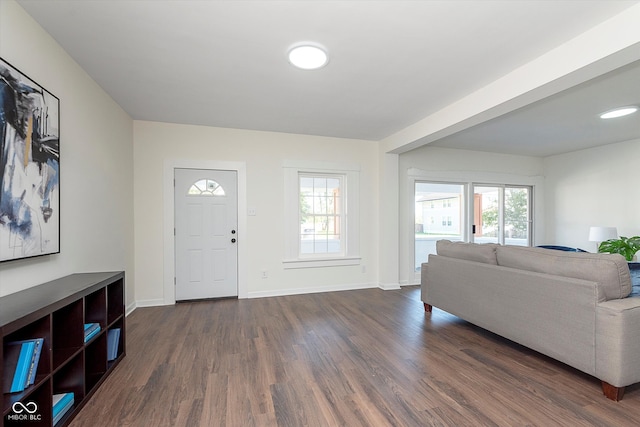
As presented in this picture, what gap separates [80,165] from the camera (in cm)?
249

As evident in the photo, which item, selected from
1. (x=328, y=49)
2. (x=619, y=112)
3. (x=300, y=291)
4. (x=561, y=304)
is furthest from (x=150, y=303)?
(x=619, y=112)

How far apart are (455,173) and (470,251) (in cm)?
284

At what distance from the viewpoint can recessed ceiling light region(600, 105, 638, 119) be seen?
3.39m

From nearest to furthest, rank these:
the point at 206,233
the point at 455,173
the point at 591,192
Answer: the point at 206,233
the point at 591,192
the point at 455,173

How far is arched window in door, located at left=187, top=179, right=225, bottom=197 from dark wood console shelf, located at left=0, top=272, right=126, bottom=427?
1.86m

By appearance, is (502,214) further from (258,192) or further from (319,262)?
(258,192)

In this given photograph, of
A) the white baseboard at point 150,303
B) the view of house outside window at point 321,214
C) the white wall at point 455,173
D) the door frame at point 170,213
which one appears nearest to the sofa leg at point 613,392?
the white wall at point 455,173

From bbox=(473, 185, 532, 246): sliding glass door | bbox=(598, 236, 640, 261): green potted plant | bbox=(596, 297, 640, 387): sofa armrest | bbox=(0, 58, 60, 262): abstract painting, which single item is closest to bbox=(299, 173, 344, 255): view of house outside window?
bbox=(473, 185, 532, 246): sliding glass door

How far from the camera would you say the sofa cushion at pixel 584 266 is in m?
1.96

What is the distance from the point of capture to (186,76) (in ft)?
8.70

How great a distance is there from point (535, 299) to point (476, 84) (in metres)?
1.96

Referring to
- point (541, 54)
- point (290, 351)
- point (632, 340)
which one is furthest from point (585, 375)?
point (541, 54)

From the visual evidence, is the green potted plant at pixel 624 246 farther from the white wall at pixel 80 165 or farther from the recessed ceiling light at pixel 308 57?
the white wall at pixel 80 165

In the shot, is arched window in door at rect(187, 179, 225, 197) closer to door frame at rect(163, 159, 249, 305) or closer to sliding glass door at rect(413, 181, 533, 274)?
door frame at rect(163, 159, 249, 305)
